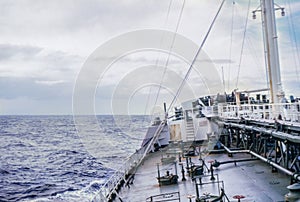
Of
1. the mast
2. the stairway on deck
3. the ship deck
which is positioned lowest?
the ship deck

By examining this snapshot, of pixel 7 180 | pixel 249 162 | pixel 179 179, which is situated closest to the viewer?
pixel 179 179

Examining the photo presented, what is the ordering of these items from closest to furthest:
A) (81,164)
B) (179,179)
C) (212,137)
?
1. (179,179)
2. (212,137)
3. (81,164)

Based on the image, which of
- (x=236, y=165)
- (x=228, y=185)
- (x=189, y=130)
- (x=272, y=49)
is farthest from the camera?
(x=189, y=130)

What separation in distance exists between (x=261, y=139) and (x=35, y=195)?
17.3m

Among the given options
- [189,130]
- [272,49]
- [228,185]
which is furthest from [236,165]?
[189,130]

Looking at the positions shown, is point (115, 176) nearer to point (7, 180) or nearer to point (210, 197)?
point (210, 197)

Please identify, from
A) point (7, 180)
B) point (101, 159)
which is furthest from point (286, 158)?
point (101, 159)

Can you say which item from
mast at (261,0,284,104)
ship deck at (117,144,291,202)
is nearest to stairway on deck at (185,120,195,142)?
mast at (261,0,284,104)

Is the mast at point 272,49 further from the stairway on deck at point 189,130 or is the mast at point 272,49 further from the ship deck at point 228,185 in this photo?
the stairway on deck at point 189,130

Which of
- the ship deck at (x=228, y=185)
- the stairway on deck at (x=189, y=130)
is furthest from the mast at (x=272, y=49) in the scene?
the stairway on deck at (x=189, y=130)

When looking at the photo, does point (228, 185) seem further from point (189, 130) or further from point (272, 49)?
point (189, 130)

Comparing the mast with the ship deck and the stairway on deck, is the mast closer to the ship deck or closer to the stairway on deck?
the ship deck

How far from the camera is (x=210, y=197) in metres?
11.5

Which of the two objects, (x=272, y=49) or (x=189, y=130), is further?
(x=189, y=130)
